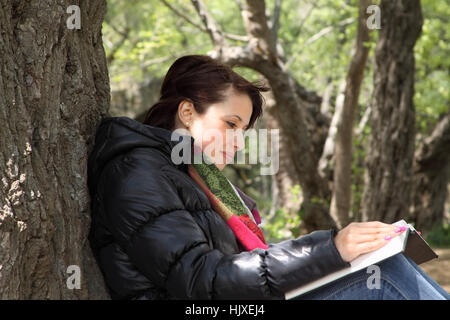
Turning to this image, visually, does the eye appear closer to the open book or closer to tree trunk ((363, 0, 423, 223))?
the open book

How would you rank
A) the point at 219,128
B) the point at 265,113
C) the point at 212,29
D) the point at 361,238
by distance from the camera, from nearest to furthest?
the point at 361,238 → the point at 219,128 → the point at 212,29 → the point at 265,113

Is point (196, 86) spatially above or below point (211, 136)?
above

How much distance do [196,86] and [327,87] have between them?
8106 mm

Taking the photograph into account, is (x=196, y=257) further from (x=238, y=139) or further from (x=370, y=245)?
(x=238, y=139)

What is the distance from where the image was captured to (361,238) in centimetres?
184

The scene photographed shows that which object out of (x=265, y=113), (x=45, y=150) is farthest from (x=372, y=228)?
(x=265, y=113)

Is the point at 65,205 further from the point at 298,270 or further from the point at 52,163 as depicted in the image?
the point at 298,270

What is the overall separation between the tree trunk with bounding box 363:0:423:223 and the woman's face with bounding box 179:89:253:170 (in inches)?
157

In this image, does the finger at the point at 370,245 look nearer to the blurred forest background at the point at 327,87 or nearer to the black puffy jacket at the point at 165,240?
the black puffy jacket at the point at 165,240

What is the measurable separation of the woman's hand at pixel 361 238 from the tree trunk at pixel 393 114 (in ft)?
14.8

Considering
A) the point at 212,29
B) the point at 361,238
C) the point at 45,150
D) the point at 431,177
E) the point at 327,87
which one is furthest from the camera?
the point at 327,87

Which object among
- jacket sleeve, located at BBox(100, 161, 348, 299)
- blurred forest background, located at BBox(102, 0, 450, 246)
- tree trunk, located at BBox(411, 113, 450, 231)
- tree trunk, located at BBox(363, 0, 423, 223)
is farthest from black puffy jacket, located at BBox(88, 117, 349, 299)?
tree trunk, located at BBox(411, 113, 450, 231)

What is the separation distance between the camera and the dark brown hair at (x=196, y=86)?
2479 mm

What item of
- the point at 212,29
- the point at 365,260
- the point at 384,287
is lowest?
the point at 384,287
